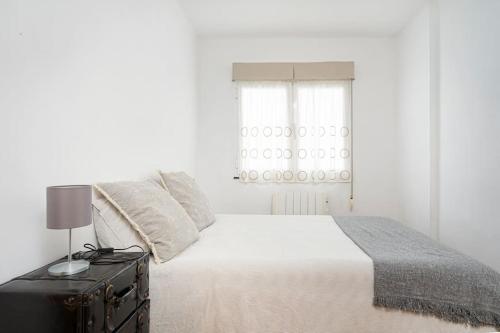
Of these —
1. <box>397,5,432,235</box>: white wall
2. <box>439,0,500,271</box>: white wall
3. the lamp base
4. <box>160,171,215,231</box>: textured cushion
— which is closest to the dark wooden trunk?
the lamp base

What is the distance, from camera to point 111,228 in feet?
5.14

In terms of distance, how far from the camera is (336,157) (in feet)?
12.9

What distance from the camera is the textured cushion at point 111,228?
5.13 ft

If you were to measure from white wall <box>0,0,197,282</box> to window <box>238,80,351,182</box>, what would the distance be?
61.8 inches

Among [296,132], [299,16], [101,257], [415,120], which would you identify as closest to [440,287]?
[101,257]

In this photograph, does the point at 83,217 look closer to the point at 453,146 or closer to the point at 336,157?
the point at 453,146

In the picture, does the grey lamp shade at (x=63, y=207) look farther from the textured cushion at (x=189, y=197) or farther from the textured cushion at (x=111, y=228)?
the textured cushion at (x=189, y=197)

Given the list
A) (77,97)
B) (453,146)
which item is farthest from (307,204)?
(77,97)

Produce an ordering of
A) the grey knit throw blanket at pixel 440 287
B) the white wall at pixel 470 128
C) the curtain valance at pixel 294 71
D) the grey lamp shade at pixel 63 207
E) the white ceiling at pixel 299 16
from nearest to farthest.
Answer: the grey lamp shade at pixel 63 207, the grey knit throw blanket at pixel 440 287, the white wall at pixel 470 128, the white ceiling at pixel 299 16, the curtain valance at pixel 294 71

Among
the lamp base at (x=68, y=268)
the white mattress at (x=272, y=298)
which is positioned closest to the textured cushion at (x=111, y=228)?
the white mattress at (x=272, y=298)

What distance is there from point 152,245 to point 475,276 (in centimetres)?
160

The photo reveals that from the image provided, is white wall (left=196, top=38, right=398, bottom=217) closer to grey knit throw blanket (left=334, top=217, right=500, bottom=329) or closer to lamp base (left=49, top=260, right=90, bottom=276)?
grey knit throw blanket (left=334, top=217, right=500, bottom=329)

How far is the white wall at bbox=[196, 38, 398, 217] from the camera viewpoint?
3.95m

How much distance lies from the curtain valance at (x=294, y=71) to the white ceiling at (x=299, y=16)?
1.28ft
